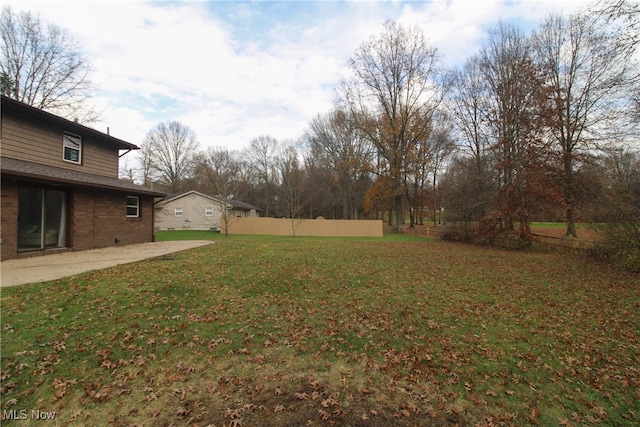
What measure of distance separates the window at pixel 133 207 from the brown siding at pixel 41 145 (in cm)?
181

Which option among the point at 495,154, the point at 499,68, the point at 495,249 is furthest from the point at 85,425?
the point at 499,68

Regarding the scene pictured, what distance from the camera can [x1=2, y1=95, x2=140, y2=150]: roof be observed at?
1017cm

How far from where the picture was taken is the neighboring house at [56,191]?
926 cm

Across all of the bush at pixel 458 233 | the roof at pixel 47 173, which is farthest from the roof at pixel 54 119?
the bush at pixel 458 233

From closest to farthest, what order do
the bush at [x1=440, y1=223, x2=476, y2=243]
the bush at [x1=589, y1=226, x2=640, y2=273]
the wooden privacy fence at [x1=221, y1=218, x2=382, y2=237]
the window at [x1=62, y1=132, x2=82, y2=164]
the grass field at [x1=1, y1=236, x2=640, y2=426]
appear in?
the grass field at [x1=1, y1=236, x2=640, y2=426] < the bush at [x1=589, y1=226, x2=640, y2=273] < the window at [x1=62, y1=132, x2=82, y2=164] < the bush at [x1=440, y1=223, x2=476, y2=243] < the wooden privacy fence at [x1=221, y1=218, x2=382, y2=237]

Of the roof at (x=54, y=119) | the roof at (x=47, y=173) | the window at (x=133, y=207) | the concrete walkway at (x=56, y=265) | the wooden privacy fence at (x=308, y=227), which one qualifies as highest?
the roof at (x=54, y=119)

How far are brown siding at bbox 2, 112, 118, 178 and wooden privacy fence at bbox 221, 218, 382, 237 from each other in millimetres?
13895

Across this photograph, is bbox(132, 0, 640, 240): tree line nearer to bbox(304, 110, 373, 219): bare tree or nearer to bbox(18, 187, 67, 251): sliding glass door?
bbox(304, 110, 373, 219): bare tree

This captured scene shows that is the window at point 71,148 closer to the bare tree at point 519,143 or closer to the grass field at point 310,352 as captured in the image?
the grass field at point 310,352

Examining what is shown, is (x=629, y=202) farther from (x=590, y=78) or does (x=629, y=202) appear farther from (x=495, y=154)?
(x=590, y=78)

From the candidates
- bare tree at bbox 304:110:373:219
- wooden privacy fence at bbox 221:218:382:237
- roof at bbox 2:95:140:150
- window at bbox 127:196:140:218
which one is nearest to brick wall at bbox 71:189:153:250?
window at bbox 127:196:140:218

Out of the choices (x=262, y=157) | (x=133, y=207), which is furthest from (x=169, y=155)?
(x=133, y=207)

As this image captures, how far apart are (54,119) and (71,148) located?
163 cm

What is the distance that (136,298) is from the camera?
229 inches
